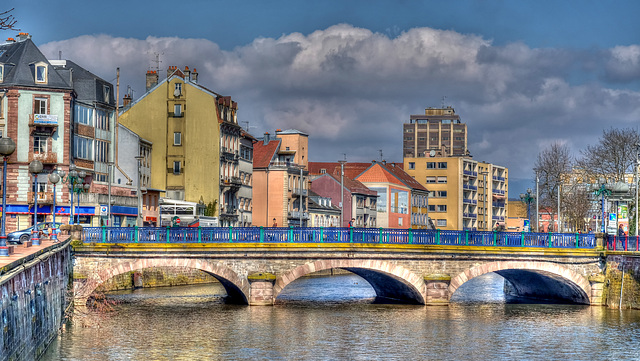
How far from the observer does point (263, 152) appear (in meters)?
130

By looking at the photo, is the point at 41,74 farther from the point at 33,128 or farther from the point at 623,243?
the point at 623,243

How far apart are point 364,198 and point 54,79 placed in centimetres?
6996

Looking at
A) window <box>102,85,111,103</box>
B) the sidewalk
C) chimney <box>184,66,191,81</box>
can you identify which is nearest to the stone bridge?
the sidewalk

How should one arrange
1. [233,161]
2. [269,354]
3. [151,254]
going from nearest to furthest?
1. [269,354]
2. [151,254]
3. [233,161]

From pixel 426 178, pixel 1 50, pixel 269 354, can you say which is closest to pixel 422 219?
pixel 426 178

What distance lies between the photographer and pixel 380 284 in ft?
235

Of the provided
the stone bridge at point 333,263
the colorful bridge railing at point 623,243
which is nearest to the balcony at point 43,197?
the stone bridge at point 333,263

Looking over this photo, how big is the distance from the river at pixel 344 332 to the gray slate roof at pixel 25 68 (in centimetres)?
2528

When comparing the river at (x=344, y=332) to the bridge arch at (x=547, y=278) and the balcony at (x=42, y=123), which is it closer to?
the bridge arch at (x=547, y=278)

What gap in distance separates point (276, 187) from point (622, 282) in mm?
68209

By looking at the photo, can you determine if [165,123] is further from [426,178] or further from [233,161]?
→ [426,178]

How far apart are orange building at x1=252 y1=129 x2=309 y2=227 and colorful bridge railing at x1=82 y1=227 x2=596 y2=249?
61.2 meters

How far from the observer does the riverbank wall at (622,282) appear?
62.9 metres

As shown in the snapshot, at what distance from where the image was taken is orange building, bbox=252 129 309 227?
126 m
